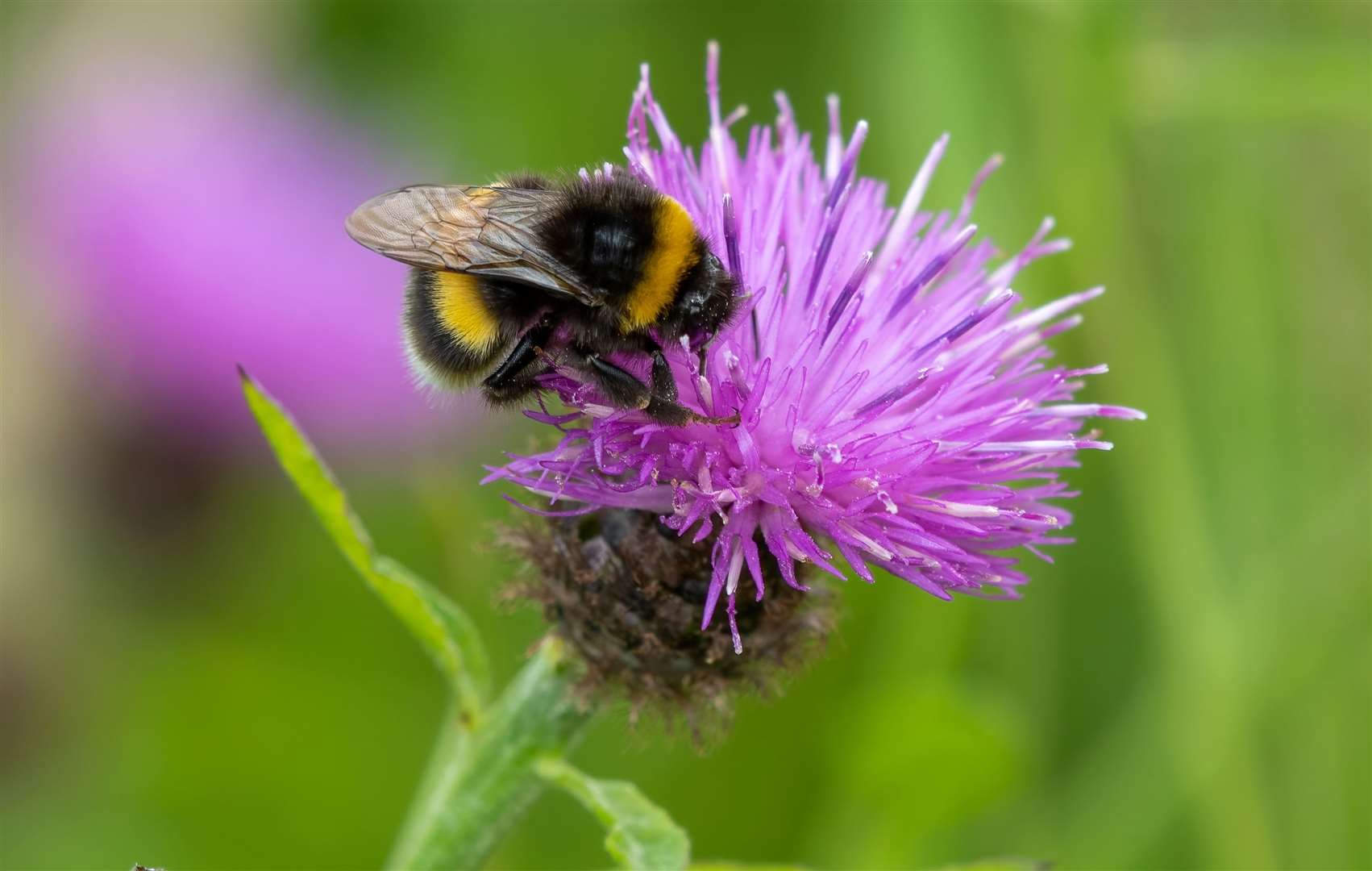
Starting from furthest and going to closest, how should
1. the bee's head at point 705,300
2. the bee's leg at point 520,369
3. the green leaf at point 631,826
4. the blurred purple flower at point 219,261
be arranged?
the blurred purple flower at point 219,261
the bee's leg at point 520,369
the bee's head at point 705,300
the green leaf at point 631,826

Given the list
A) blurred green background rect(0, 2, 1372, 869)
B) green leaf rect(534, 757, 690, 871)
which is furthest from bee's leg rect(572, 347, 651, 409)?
blurred green background rect(0, 2, 1372, 869)

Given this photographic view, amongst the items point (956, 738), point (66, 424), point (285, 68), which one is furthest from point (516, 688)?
point (285, 68)

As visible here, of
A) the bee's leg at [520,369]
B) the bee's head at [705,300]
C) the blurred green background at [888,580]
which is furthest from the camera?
the blurred green background at [888,580]

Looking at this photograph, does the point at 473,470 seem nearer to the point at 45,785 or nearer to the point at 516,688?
the point at 45,785

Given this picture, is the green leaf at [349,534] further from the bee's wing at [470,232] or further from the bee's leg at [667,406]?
the bee's leg at [667,406]

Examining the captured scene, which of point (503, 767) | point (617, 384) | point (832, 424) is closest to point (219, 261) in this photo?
point (503, 767)

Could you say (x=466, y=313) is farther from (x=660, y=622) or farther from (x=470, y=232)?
(x=660, y=622)

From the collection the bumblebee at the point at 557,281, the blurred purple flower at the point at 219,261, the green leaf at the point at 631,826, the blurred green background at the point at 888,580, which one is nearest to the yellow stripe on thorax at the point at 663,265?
the bumblebee at the point at 557,281
